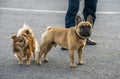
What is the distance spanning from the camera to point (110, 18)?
10805mm

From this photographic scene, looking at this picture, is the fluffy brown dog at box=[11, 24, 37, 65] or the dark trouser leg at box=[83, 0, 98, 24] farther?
the dark trouser leg at box=[83, 0, 98, 24]

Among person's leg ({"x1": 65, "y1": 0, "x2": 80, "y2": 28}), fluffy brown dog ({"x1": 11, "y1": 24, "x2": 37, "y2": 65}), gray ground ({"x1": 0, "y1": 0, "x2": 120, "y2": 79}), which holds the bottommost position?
gray ground ({"x1": 0, "y1": 0, "x2": 120, "y2": 79})

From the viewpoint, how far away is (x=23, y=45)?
674 cm

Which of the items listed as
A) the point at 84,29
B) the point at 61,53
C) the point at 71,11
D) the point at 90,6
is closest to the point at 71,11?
the point at 71,11

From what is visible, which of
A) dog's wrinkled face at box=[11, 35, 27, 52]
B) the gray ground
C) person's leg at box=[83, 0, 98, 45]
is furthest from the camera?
person's leg at box=[83, 0, 98, 45]

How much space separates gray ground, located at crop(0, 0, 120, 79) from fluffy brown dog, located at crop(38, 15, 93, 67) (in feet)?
0.90

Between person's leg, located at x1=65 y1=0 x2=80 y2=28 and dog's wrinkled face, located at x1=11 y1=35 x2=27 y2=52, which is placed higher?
person's leg, located at x1=65 y1=0 x2=80 y2=28

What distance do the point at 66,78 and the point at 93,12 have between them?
2397mm

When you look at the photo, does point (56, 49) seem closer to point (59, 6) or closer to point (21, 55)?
point (21, 55)

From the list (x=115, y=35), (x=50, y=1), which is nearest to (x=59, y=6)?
(x=50, y=1)

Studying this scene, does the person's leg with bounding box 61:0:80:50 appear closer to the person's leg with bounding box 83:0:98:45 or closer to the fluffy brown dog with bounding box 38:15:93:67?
the person's leg with bounding box 83:0:98:45

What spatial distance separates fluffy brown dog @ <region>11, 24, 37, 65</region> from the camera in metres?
6.70

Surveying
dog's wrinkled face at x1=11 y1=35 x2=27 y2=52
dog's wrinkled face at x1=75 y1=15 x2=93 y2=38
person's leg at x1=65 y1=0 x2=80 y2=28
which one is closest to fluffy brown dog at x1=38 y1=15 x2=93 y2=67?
dog's wrinkled face at x1=75 y1=15 x2=93 y2=38

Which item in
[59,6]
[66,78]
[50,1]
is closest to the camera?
[66,78]
